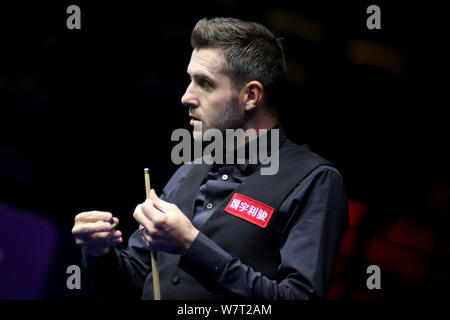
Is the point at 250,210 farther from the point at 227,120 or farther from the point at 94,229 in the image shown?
the point at 94,229

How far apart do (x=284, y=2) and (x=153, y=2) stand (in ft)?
2.37

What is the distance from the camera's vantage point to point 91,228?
138cm

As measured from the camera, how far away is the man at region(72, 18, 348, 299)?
128cm

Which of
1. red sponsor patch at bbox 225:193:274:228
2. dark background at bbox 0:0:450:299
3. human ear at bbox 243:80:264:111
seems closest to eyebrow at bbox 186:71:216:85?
human ear at bbox 243:80:264:111

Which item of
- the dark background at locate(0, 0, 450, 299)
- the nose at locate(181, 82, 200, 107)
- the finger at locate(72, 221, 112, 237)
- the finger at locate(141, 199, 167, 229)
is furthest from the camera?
the dark background at locate(0, 0, 450, 299)

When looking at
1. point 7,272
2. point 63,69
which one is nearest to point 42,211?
point 7,272

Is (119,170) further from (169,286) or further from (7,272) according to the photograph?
(169,286)

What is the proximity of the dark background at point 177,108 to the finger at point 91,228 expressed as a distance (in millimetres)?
959

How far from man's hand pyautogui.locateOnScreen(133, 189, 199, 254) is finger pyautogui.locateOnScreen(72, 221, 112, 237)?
15 cm

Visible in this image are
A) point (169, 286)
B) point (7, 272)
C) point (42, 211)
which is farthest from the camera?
point (42, 211)

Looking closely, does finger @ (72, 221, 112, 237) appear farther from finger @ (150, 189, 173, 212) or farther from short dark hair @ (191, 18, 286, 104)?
short dark hair @ (191, 18, 286, 104)

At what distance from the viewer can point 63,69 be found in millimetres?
2646

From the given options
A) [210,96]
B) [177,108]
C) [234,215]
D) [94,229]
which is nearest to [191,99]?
[210,96]

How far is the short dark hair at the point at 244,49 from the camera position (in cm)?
162
